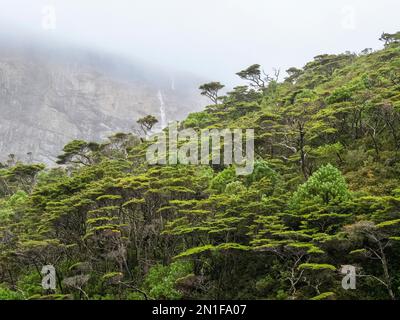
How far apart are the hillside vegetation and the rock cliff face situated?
9208 cm

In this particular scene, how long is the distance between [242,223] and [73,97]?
131 meters

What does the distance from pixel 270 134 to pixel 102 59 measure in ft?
480

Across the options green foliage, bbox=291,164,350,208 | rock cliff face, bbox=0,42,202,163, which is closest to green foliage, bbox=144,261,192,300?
green foliage, bbox=291,164,350,208

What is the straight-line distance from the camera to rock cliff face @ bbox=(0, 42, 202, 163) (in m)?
130

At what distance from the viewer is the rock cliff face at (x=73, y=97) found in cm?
12950

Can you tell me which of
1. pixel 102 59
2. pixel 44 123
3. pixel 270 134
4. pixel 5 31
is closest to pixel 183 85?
pixel 102 59

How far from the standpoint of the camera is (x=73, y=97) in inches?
5748

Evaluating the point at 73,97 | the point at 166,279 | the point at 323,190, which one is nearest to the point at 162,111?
the point at 73,97

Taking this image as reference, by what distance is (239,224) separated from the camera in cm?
2461

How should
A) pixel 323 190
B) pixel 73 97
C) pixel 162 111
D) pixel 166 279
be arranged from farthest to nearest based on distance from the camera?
pixel 162 111 → pixel 73 97 → pixel 166 279 → pixel 323 190

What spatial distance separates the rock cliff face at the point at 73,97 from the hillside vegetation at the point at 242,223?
302 ft

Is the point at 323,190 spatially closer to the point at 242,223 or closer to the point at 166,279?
the point at 242,223

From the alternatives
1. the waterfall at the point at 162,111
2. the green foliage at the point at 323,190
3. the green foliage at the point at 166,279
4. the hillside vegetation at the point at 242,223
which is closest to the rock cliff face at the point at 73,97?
the waterfall at the point at 162,111

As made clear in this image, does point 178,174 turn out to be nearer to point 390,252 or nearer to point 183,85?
point 390,252
